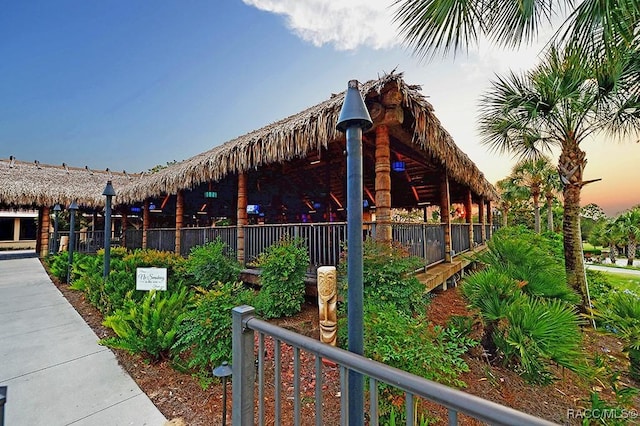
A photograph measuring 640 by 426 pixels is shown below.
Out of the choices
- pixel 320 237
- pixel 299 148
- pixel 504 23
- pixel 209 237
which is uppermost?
Result: pixel 504 23

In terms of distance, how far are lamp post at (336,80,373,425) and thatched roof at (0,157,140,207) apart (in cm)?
1387

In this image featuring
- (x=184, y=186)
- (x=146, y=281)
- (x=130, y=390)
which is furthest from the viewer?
(x=184, y=186)

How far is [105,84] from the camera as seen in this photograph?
15.9 m

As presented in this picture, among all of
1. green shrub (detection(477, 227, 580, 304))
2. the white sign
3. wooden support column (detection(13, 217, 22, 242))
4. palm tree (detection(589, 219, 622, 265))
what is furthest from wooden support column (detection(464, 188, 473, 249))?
wooden support column (detection(13, 217, 22, 242))

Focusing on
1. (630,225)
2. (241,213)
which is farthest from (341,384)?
(630,225)

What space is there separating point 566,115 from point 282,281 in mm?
7477

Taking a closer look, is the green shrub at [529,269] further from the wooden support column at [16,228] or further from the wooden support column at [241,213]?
the wooden support column at [16,228]

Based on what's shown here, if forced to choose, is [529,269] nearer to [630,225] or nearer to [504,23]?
[504,23]

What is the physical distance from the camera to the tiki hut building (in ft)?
15.4

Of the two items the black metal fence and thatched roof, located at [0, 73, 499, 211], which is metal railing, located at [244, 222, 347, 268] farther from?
thatched roof, located at [0, 73, 499, 211]

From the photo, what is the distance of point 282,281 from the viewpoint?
4.73m

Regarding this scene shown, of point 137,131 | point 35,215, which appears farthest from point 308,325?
point 35,215

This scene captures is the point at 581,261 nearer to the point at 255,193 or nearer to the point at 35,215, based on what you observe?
the point at 255,193

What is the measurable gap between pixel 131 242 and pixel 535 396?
48.4 feet
